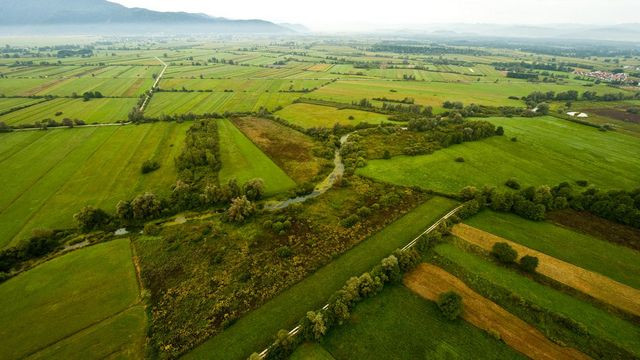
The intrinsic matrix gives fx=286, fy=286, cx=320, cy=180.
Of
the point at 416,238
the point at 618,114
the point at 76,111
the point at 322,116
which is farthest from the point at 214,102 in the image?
the point at 618,114

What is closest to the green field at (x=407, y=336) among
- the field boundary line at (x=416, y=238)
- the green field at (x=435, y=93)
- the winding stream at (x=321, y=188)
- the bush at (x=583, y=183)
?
the field boundary line at (x=416, y=238)

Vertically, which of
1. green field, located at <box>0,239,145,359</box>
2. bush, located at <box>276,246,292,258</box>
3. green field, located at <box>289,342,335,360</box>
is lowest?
green field, located at <box>0,239,145,359</box>

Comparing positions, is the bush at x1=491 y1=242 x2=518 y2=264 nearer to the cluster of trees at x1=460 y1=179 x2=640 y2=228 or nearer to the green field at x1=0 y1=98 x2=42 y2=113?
the cluster of trees at x1=460 y1=179 x2=640 y2=228

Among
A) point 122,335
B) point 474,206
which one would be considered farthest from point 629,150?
point 122,335

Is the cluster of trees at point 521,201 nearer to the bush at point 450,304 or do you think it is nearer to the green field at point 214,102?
the bush at point 450,304

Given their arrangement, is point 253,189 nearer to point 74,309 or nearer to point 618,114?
point 74,309

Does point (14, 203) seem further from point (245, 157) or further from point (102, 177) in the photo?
point (245, 157)

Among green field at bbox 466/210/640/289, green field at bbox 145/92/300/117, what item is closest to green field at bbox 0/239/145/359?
green field at bbox 466/210/640/289
